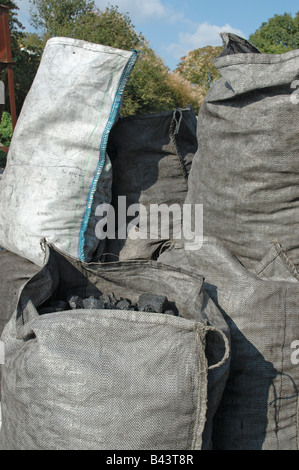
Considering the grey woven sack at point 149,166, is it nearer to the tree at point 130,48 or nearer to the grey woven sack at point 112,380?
the grey woven sack at point 112,380

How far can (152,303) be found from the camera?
4.83 feet

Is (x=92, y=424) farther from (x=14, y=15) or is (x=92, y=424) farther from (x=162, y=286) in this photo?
(x=14, y=15)

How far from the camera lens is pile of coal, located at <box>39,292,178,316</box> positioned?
146 cm

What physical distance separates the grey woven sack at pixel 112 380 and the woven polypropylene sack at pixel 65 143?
28.1 inches

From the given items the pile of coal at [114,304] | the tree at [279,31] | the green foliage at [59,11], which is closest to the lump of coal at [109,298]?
the pile of coal at [114,304]

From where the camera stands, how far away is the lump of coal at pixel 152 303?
145 centimetres

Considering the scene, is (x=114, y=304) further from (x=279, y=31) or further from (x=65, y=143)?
(x=279, y=31)

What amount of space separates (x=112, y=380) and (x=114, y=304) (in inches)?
17.9

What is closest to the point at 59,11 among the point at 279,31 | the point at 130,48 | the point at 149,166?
the point at 130,48

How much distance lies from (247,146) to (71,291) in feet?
2.66

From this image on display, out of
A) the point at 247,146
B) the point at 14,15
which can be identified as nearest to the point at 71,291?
the point at 247,146

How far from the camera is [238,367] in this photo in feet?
5.16

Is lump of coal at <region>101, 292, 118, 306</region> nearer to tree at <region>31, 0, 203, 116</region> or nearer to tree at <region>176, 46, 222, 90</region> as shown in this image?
tree at <region>31, 0, 203, 116</region>
